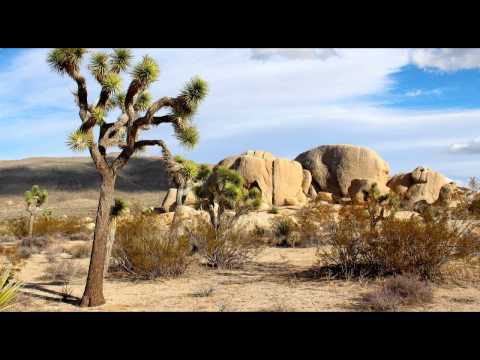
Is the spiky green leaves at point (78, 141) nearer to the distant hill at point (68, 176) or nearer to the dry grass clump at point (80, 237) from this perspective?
the dry grass clump at point (80, 237)

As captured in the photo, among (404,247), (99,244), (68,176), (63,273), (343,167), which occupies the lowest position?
(63,273)

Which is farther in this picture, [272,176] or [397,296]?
[272,176]

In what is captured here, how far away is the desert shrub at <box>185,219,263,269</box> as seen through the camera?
14.0 metres

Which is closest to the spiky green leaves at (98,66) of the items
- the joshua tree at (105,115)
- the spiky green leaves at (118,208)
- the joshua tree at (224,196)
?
the joshua tree at (105,115)

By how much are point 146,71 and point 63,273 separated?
6.69 meters

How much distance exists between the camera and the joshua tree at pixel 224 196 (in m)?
17.4

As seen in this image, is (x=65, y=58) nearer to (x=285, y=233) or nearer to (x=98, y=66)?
(x=98, y=66)

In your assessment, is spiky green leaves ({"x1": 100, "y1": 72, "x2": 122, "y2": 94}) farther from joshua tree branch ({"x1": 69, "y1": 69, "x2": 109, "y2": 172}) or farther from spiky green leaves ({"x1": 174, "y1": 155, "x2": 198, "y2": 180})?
spiky green leaves ({"x1": 174, "y1": 155, "x2": 198, "y2": 180})

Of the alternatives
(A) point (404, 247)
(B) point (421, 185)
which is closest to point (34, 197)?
(A) point (404, 247)

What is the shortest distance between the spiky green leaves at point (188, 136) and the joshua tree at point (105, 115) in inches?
0.8

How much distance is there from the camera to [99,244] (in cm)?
927
